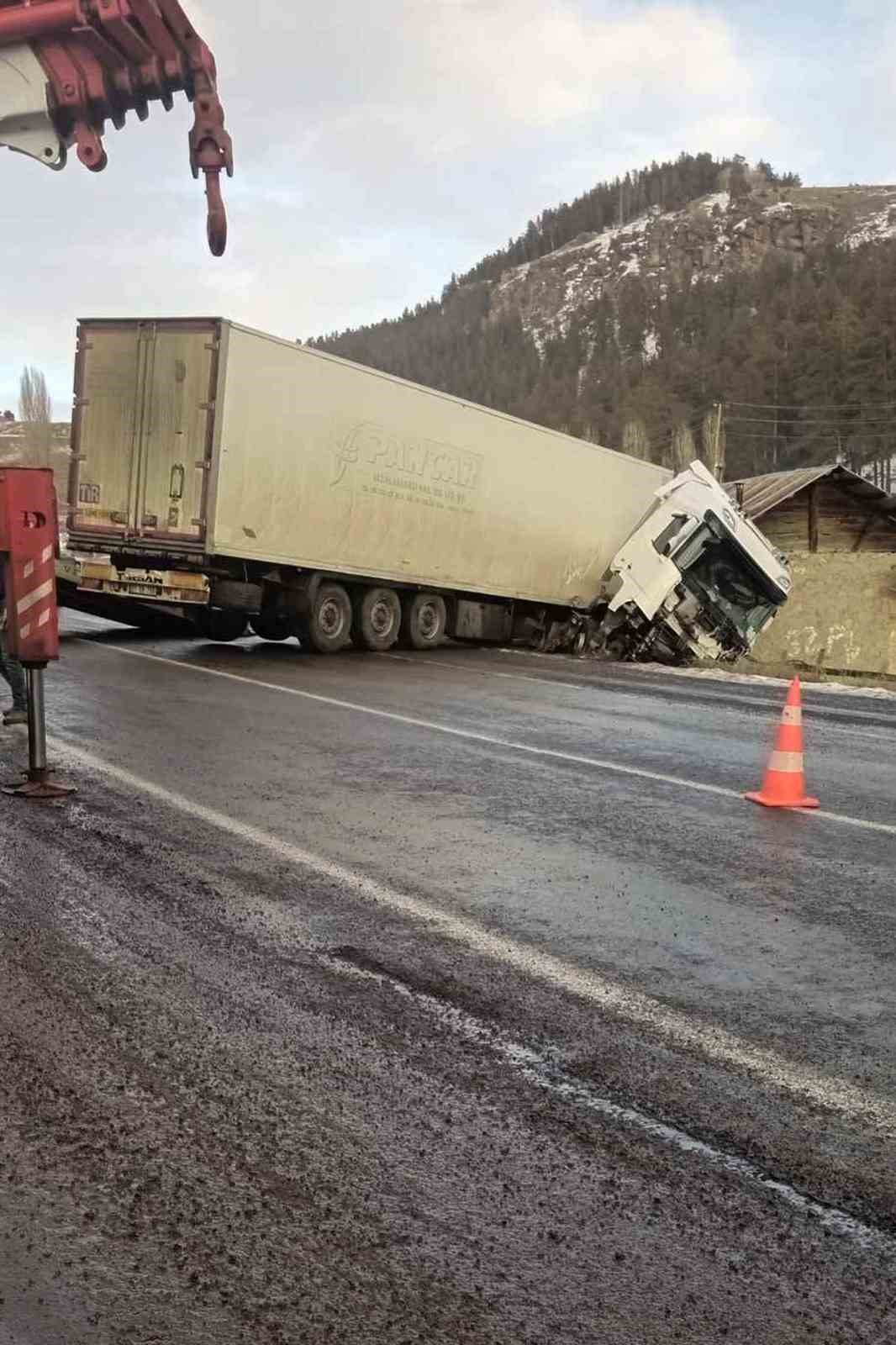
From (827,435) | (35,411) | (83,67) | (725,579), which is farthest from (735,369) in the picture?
(83,67)

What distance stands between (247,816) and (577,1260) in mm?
4309

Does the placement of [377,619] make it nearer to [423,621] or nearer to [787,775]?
[423,621]

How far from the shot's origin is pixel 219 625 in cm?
1838

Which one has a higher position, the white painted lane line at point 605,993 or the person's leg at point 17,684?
the person's leg at point 17,684

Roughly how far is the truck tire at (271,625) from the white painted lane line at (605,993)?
11.4m

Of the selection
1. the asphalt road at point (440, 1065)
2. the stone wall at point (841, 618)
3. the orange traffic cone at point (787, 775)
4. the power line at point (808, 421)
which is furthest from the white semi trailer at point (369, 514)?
the power line at point (808, 421)

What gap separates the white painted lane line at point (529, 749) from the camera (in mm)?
7332

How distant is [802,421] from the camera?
91.1 m

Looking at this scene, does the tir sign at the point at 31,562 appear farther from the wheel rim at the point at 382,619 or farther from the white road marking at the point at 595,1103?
the wheel rim at the point at 382,619

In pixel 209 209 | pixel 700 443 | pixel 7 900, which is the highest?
pixel 700 443

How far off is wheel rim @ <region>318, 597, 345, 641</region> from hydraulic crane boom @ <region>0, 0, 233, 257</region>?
24.3 feet

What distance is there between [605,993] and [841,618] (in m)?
36.5

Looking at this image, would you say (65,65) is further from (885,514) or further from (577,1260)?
(885,514)

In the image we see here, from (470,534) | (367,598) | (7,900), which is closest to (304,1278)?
(7,900)
